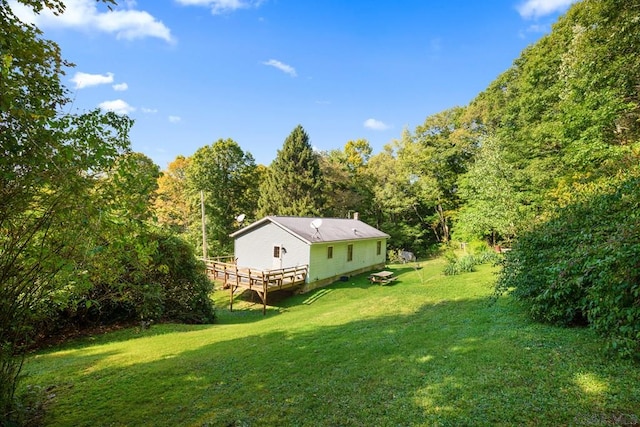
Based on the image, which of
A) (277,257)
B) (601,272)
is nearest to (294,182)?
(277,257)

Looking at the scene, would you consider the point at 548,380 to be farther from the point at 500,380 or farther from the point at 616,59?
the point at 616,59

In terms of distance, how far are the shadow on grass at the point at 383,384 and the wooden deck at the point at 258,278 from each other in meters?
7.90

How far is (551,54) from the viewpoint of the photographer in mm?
18672

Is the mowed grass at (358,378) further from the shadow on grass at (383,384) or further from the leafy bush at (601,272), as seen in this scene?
the leafy bush at (601,272)

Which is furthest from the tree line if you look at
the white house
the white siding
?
the white house

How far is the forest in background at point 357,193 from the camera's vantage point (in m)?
2.73

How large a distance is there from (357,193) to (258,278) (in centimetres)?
2079

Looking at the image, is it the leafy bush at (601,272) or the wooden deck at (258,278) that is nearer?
the leafy bush at (601,272)

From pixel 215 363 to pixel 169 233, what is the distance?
22.1 ft

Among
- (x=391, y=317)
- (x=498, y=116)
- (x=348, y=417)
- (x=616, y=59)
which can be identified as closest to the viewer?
(x=348, y=417)

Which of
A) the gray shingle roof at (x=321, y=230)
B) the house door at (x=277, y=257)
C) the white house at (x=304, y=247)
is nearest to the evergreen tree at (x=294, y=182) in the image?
the gray shingle roof at (x=321, y=230)

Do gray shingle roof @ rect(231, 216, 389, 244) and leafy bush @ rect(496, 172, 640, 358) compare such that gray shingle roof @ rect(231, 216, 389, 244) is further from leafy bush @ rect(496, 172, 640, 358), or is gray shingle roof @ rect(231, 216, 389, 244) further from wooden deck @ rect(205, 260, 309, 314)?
leafy bush @ rect(496, 172, 640, 358)

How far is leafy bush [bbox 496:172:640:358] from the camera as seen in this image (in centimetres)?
285

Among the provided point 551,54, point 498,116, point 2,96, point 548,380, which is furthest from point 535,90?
point 2,96
